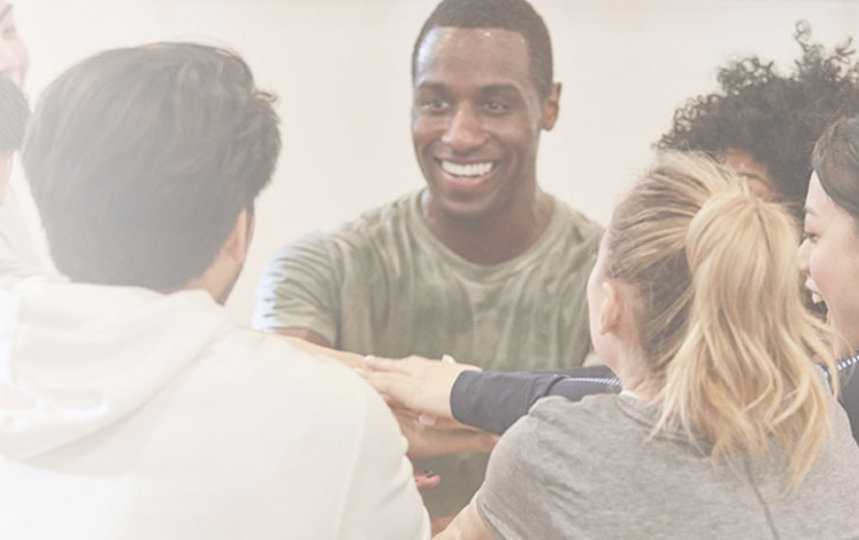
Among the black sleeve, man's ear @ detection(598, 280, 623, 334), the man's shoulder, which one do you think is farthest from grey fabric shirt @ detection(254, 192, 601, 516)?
the man's shoulder

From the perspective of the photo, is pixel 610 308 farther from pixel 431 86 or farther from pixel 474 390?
pixel 431 86

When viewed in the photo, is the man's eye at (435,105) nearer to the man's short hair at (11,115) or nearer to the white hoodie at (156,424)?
the man's short hair at (11,115)

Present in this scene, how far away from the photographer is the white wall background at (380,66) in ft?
6.17

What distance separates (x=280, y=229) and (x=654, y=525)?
957mm

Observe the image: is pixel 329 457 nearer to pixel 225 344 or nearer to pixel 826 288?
pixel 225 344

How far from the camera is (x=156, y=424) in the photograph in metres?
1.07

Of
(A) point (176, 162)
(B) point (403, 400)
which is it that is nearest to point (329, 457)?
(A) point (176, 162)

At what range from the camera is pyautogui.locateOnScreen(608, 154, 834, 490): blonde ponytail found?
116cm

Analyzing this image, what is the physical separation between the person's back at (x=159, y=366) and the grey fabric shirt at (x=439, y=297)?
2.43 ft

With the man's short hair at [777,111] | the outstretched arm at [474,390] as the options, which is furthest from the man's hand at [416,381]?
the man's short hair at [777,111]

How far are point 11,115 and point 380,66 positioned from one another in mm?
609

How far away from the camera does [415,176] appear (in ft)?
6.45

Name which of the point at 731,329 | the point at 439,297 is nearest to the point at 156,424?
the point at 731,329

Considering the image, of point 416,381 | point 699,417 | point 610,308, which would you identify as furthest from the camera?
point 416,381
